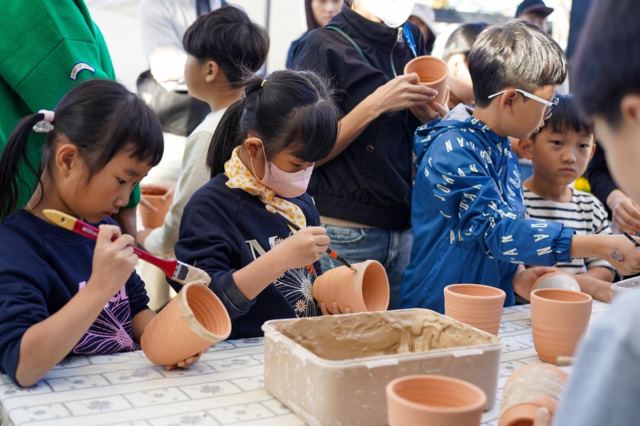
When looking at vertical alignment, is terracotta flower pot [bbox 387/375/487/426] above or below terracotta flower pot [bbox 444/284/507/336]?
above

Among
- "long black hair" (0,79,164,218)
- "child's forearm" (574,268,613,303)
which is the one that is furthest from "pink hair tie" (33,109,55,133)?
"child's forearm" (574,268,613,303)

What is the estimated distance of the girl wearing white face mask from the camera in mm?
1617

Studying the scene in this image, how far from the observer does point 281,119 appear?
5.61 ft

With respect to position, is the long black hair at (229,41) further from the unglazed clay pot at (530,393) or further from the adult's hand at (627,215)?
the unglazed clay pot at (530,393)

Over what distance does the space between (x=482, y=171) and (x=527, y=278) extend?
0.35 meters

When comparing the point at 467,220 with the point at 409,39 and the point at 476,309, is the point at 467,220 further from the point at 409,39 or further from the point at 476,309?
the point at 409,39

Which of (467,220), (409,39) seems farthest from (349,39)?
(467,220)

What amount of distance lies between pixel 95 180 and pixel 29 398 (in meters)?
0.47

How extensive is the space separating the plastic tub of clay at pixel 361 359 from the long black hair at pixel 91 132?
1.73 feet

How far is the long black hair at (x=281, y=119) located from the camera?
1.71m

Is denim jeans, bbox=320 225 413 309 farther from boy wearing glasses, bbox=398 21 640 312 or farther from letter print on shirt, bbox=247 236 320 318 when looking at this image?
letter print on shirt, bbox=247 236 320 318

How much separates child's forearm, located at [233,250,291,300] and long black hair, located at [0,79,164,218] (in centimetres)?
33

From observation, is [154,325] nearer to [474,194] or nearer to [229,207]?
[229,207]

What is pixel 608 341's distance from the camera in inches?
24.1
